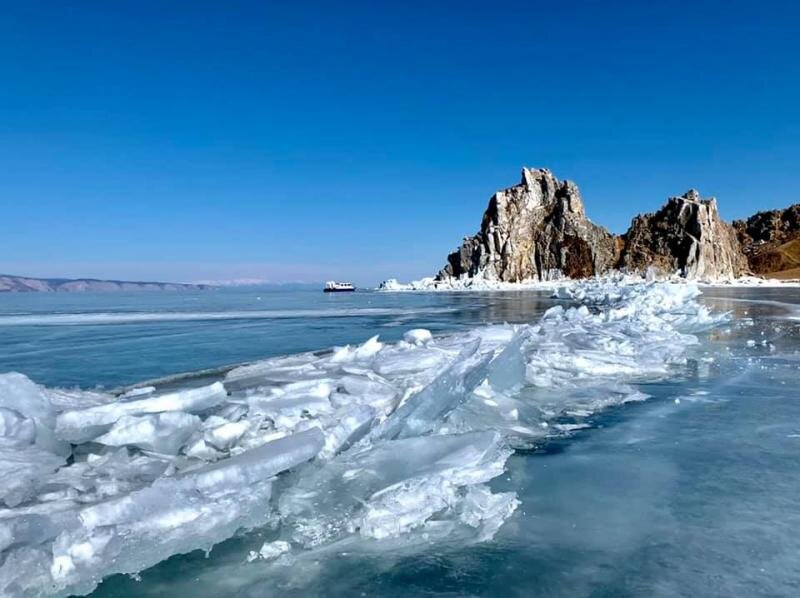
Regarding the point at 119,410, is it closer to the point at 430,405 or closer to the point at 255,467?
the point at 255,467

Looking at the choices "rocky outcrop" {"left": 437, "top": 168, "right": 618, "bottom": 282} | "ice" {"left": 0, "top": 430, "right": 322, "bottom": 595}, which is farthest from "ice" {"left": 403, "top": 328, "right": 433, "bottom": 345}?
"rocky outcrop" {"left": 437, "top": 168, "right": 618, "bottom": 282}

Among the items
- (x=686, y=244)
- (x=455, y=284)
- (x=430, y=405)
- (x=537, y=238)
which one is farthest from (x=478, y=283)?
(x=430, y=405)

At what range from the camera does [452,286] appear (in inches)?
4478

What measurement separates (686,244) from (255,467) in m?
117

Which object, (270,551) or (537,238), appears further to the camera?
(537,238)

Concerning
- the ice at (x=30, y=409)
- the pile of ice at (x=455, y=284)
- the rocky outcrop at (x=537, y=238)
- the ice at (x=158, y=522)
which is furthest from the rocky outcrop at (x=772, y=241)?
the ice at (x=30, y=409)

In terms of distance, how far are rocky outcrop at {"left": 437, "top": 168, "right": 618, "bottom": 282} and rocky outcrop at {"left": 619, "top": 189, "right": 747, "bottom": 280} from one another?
715 centimetres

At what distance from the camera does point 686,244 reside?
104m

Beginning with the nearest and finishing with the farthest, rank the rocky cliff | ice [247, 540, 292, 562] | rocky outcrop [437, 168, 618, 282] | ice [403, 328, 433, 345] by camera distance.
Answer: ice [247, 540, 292, 562], ice [403, 328, 433, 345], the rocky cliff, rocky outcrop [437, 168, 618, 282]

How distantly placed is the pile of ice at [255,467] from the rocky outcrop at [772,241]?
13897 centimetres

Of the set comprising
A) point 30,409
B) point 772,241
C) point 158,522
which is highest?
point 772,241

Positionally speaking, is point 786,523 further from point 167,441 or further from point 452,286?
point 452,286

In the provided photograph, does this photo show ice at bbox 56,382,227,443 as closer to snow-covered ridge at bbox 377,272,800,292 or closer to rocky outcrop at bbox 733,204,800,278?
snow-covered ridge at bbox 377,272,800,292

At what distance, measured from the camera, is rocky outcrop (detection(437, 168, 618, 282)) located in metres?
115
